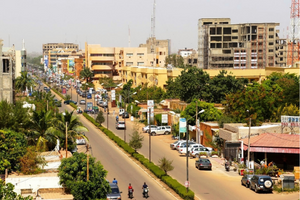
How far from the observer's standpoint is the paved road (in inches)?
1415

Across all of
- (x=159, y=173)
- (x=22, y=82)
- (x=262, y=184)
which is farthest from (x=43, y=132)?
(x=22, y=82)

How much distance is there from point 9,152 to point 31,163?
2232mm

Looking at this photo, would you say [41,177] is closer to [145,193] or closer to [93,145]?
[145,193]

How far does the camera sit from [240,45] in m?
143

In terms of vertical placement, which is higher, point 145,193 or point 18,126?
point 18,126

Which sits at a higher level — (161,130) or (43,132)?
(43,132)

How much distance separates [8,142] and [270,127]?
23.9 metres

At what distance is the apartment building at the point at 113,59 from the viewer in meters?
147

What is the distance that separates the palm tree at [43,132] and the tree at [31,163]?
547 centimetres

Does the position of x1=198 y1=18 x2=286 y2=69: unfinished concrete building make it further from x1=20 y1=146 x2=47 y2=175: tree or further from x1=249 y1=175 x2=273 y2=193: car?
x1=20 y1=146 x2=47 y2=175: tree

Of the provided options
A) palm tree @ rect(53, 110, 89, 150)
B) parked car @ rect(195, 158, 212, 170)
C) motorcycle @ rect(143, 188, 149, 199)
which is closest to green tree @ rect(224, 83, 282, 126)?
parked car @ rect(195, 158, 212, 170)

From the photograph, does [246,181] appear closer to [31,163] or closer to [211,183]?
[211,183]

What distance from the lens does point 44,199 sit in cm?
3145

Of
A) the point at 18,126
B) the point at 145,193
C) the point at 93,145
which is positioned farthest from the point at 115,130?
the point at 145,193
